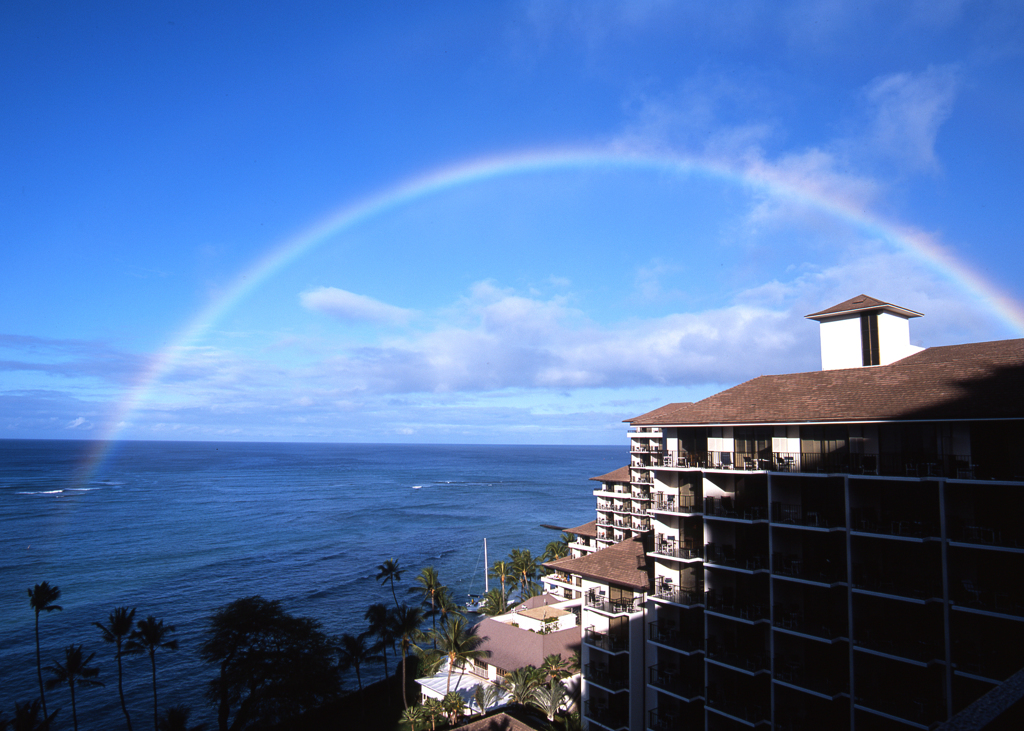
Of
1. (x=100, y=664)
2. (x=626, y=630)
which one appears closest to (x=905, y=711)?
(x=626, y=630)

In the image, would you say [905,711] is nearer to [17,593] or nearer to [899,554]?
[899,554]

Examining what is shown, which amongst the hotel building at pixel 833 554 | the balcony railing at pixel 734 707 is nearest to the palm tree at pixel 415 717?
the hotel building at pixel 833 554

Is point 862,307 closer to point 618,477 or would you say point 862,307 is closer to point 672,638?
point 672,638

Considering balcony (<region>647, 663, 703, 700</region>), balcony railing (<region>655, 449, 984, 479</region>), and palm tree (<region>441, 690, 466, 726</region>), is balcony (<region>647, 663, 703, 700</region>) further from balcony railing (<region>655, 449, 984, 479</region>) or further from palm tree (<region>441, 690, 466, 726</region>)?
palm tree (<region>441, 690, 466, 726</region>)

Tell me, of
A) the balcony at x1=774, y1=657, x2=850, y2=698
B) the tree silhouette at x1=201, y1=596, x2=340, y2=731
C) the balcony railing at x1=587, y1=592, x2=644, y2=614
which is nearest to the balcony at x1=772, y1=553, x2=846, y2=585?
the balcony at x1=774, y1=657, x2=850, y2=698

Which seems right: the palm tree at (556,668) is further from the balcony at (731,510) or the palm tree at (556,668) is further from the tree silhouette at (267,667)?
the tree silhouette at (267,667)

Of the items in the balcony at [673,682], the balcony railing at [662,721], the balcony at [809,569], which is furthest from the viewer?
the balcony railing at [662,721]

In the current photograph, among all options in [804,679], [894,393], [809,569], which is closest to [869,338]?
[894,393]
